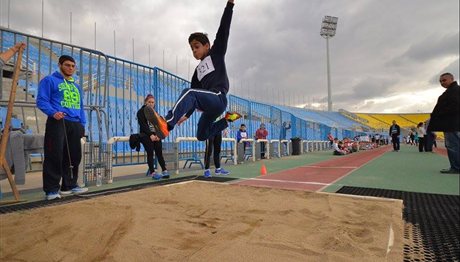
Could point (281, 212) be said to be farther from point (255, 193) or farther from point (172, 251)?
point (172, 251)

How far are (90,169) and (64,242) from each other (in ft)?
9.58

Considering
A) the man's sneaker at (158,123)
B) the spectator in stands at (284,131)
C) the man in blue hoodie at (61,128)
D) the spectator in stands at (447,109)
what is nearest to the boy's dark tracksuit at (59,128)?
the man in blue hoodie at (61,128)

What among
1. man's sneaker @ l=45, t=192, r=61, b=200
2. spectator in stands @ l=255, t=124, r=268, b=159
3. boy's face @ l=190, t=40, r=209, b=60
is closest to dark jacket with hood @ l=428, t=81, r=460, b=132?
boy's face @ l=190, t=40, r=209, b=60

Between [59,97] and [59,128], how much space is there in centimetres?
42

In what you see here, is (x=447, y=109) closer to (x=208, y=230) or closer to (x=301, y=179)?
(x=301, y=179)

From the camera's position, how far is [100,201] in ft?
9.71

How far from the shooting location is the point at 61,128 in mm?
3592

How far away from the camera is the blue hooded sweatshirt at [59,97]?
11.1ft

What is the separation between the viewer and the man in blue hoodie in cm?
342

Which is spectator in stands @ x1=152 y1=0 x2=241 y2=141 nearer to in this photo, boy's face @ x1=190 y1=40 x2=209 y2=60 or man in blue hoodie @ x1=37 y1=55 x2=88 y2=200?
boy's face @ x1=190 y1=40 x2=209 y2=60

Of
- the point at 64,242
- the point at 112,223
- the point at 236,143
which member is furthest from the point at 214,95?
the point at 236,143

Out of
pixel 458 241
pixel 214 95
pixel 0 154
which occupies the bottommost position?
pixel 458 241

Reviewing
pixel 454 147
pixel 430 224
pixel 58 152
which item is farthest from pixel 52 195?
pixel 454 147

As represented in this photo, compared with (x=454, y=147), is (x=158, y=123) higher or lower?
higher
